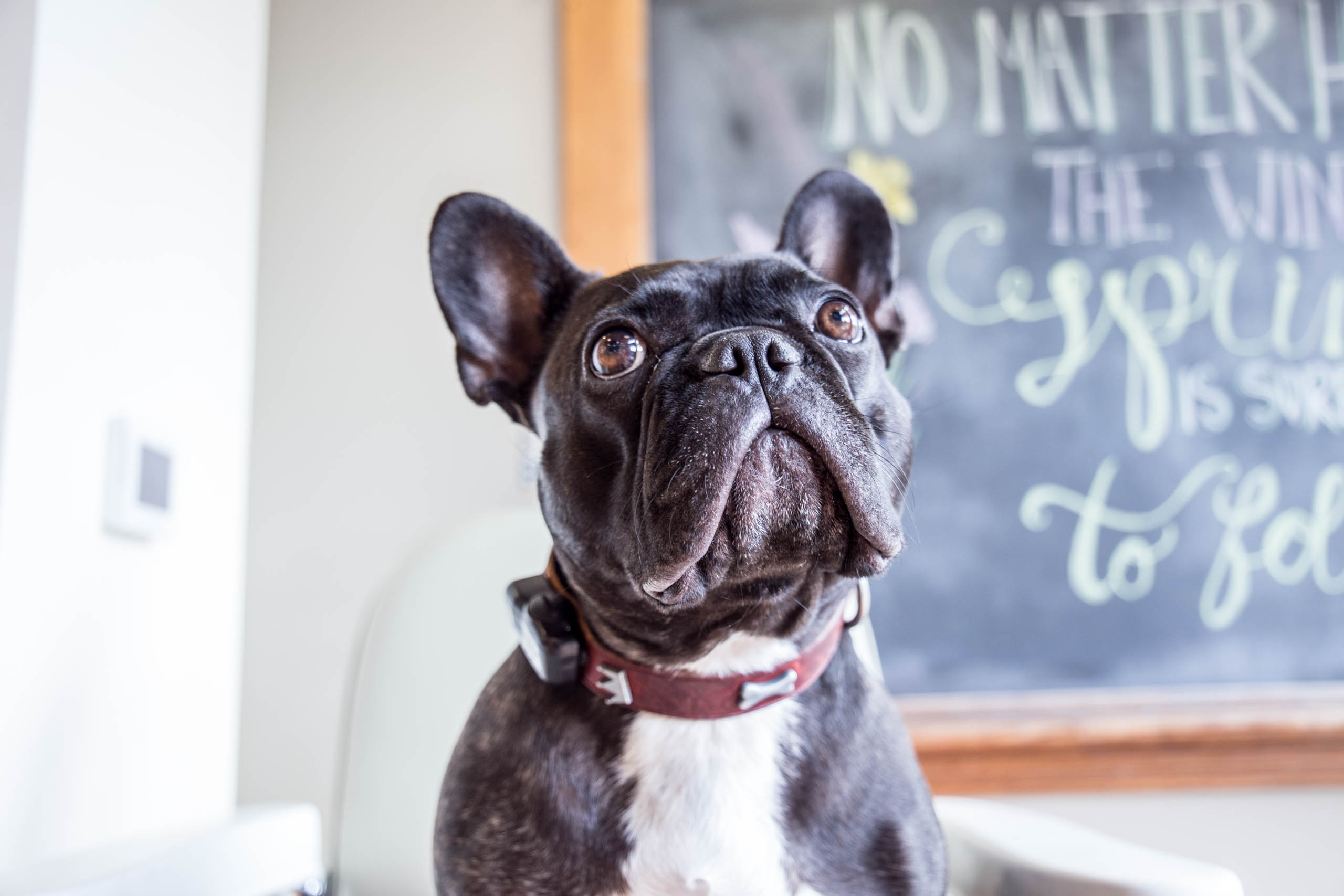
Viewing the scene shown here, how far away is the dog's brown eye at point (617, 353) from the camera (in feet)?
2.60

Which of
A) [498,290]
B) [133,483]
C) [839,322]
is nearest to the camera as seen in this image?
[839,322]

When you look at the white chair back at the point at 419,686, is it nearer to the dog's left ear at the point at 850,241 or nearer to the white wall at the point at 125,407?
the white wall at the point at 125,407

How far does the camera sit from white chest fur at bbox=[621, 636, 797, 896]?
0.75m

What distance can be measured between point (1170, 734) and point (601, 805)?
1.23 m

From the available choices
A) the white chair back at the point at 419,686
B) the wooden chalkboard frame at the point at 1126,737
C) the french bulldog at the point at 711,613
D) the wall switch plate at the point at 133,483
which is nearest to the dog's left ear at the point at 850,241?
the french bulldog at the point at 711,613

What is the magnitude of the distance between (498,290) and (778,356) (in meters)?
0.39

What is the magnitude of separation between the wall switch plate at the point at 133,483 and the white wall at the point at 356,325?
0.46 metres

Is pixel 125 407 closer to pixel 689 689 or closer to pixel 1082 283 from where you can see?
pixel 689 689

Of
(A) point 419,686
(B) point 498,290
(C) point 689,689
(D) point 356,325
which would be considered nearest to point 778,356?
(C) point 689,689

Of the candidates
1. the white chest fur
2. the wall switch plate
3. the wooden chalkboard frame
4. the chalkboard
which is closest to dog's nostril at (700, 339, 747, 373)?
the white chest fur

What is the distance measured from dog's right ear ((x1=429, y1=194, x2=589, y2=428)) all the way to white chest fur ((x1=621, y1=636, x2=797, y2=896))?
358mm

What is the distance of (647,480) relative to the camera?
2.28ft

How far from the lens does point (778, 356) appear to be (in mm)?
703

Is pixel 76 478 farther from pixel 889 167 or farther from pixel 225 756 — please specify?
pixel 889 167
